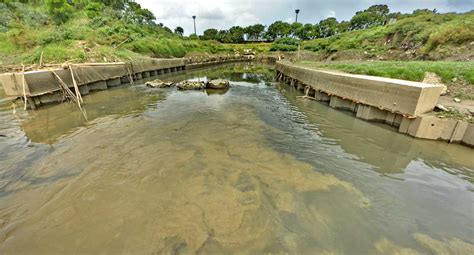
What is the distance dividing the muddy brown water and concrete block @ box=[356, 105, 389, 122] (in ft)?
1.94

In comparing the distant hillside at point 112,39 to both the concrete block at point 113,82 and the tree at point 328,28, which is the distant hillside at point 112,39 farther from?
the tree at point 328,28

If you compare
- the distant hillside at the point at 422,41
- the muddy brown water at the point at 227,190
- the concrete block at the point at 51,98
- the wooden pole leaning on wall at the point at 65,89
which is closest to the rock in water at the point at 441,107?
the muddy brown water at the point at 227,190

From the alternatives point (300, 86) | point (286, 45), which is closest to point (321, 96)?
point (300, 86)

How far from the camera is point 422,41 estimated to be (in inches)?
685

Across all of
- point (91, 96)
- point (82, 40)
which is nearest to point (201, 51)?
point (82, 40)

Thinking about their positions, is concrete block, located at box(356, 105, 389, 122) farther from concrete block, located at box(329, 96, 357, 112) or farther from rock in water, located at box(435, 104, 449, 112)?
rock in water, located at box(435, 104, 449, 112)

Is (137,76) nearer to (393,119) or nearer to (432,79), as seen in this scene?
(393,119)

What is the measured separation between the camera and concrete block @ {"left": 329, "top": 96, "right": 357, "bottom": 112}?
966cm

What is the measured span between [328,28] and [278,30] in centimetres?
1651

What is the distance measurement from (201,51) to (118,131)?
41.1 meters

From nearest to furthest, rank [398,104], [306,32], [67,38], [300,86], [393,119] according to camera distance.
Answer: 1. [398,104]
2. [393,119]
3. [300,86]
4. [67,38]
5. [306,32]

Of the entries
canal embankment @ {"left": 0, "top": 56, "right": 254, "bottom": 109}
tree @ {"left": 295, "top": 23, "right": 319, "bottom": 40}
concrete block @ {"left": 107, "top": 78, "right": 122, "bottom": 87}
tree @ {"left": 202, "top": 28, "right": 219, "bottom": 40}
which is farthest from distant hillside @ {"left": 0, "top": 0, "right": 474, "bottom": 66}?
tree @ {"left": 202, "top": 28, "right": 219, "bottom": 40}

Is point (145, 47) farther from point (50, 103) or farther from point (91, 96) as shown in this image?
point (50, 103)

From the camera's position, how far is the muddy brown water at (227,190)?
3.12 metres
